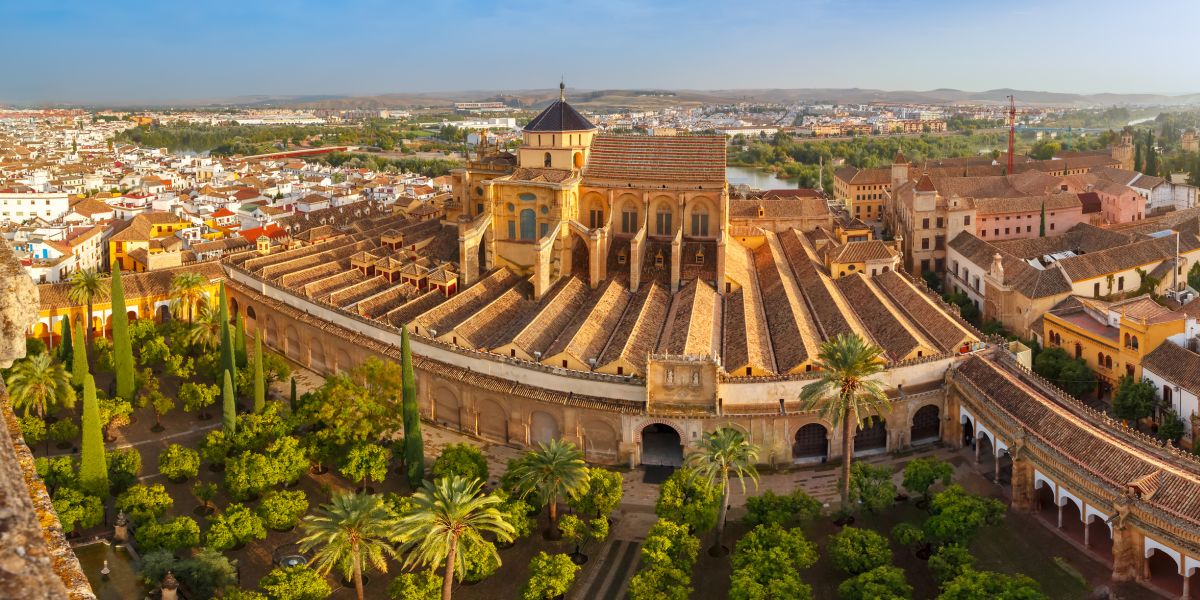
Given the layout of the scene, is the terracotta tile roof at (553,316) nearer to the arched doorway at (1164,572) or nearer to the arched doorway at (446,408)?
the arched doorway at (446,408)

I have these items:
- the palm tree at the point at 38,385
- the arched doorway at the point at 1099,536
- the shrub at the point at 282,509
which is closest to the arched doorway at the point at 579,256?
the shrub at the point at 282,509

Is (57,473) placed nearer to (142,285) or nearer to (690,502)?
(690,502)

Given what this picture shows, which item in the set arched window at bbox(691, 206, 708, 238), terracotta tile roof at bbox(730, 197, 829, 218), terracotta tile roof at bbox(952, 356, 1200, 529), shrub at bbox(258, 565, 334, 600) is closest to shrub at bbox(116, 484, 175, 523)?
shrub at bbox(258, 565, 334, 600)

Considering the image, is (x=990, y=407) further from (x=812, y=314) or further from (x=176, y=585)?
(x=176, y=585)

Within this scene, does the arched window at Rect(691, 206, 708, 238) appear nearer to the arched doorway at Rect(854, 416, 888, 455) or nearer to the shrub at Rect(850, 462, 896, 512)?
the arched doorway at Rect(854, 416, 888, 455)

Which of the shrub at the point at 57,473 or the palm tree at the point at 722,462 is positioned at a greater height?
the palm tree at the point at 722,462

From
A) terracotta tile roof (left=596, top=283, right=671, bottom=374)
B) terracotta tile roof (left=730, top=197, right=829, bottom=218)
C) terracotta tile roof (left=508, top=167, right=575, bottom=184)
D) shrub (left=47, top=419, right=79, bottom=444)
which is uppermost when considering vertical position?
terracotta tile roof (left=508, top=167, right=575, bottom=184)

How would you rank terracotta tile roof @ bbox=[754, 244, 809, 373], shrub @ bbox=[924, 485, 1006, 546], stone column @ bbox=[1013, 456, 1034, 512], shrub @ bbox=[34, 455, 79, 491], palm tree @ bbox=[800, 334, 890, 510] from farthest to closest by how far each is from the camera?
terracotta tile roof @ bbox=[754, 244, 809, 373] → shrub @ bbox=[34, 455, 79, 491] → stone column @ bbox=[1013, 456, 1034, 512] → palm tree @ bbox=[800, 334, 890, 510] → shrub @ bbox=[924, 485, 1006, 546]

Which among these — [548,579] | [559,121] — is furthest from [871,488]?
[559,121]
